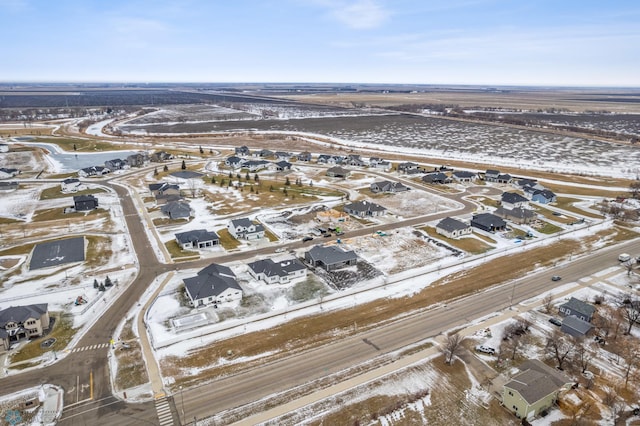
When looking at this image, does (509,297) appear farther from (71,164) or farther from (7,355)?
(71,164)

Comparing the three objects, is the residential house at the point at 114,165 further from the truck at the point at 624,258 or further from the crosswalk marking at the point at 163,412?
the truck at the point at 624,258

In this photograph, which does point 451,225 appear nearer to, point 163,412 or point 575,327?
point 575,327

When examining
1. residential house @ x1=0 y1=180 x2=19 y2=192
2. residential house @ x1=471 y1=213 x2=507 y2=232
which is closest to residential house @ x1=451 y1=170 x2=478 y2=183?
residential house @ x1=471 y1=213 x2=507 y2=232

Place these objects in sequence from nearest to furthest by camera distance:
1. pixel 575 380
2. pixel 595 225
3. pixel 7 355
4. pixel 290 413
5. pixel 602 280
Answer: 1. pixel 290 413
2. pixel 575 380
3. pixel 7 355
4. pixel 602 280
5. pixel 595 225

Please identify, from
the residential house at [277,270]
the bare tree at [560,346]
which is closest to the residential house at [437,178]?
the residential house at [277,270]

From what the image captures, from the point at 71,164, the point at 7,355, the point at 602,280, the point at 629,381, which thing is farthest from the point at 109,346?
the point at 71,164

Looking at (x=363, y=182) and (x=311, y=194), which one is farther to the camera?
(x=363, y=182)

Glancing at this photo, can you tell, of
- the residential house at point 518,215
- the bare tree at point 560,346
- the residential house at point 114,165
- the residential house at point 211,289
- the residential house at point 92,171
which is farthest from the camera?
the residential house at point 114,165
